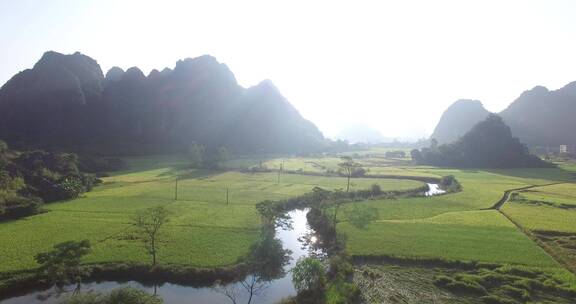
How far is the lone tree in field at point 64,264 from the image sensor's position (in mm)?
28078

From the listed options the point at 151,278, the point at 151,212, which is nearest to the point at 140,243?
the point at 151,212

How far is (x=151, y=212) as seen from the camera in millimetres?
35375

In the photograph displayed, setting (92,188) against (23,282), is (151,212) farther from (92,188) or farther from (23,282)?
(92,188)

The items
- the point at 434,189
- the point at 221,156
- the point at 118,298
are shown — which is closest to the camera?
the point at 118,298

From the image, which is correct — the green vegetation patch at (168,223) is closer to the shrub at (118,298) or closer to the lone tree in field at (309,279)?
the lone tree in field at (309,279)

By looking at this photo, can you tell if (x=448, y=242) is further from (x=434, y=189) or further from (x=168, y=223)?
(x=434, y=189)

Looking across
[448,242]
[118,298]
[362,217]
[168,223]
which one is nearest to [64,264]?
[118,298]

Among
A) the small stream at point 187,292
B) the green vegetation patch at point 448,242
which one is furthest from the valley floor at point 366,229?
the small stream at point 187,292

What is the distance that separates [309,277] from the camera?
27.9 metres

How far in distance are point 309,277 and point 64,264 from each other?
2019cm

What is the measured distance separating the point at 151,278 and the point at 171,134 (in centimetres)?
16535

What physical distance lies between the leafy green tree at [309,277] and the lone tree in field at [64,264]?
18.2 m

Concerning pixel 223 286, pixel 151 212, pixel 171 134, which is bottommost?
pixel 223 286

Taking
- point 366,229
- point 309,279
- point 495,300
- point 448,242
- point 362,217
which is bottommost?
point 495,300
